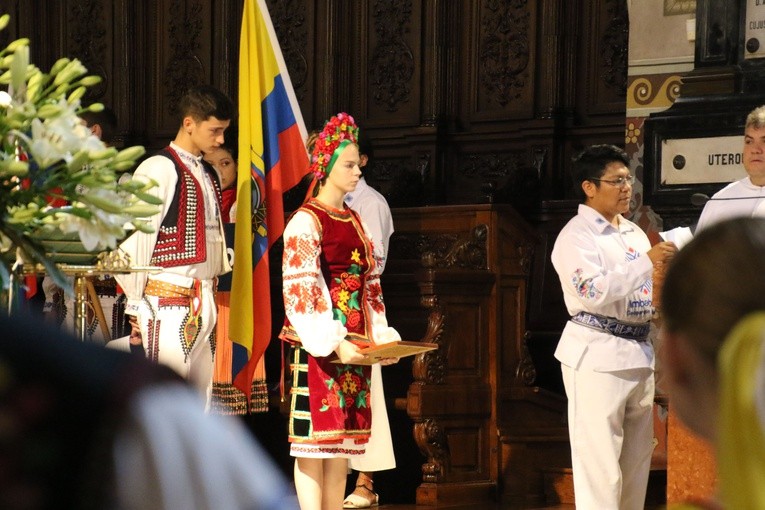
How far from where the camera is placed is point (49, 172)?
2.30 metres

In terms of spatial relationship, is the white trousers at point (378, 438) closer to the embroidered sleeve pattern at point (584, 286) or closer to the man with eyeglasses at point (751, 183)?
the embroidered sleeve pattern at point (584, 286)

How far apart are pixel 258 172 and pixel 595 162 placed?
1495 mm

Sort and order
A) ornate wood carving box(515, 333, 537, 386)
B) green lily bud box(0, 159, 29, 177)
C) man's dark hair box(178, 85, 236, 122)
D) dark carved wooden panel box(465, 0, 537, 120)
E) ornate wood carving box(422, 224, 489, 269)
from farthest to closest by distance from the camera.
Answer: dark carved wooden panel box(465, 0, 537, 120), ornate wood carving box(515, 333, 537, 386), ornate wood carving box(422, 224, 489, 269), man's dark hair box(178, 85, 236, 122), green lily bud box(0, 159, 29, 177)

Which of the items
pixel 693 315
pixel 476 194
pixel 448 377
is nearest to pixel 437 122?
pixel 476 194

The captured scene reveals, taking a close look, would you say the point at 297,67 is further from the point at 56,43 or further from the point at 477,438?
the point at 477,438

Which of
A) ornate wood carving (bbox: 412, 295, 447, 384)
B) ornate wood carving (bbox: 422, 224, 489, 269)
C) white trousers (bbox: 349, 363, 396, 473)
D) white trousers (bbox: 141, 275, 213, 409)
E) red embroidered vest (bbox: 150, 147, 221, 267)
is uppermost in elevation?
red embroidered vest (bbox: 150, 147, 221, 267)

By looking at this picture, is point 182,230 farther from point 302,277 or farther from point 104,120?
point 104,120

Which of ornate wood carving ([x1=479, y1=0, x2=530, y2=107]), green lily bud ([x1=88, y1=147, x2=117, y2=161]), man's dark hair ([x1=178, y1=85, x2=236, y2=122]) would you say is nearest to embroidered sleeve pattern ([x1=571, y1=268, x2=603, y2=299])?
man's dark hair ([x1=178, y1=85, x2=236, y2=122])

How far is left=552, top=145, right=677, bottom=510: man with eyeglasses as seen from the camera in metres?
5.00

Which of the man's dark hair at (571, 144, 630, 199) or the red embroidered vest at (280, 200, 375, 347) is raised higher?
the man's dark hair at (571, 144, 630, 199)

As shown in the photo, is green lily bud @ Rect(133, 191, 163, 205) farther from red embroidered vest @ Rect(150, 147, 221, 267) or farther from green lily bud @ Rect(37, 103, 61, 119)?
red embroidered vest @ Rect(150, 147, 221, 267)

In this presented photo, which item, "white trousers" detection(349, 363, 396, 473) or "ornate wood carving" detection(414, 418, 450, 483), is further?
"ornate wood carving" detection(414, 418, 450, 483)

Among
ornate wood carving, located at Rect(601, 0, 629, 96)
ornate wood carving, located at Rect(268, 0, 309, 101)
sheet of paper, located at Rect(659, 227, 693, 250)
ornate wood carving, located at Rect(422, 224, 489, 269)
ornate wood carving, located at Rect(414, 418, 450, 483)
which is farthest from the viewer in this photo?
ornate wood carving, located at Rect(268, 0, 309, 101)

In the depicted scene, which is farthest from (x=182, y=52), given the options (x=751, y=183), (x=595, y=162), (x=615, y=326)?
(x=751, y=183)
